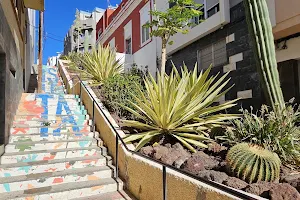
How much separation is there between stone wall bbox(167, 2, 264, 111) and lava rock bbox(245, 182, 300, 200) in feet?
13.8

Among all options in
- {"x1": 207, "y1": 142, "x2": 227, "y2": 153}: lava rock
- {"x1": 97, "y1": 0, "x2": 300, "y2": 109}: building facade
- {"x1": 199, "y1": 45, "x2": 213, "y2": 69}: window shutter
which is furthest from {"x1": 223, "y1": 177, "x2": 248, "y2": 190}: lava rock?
{"x1": 199, "y1": 45, "x2": 213, "y2": 69}: window shutter

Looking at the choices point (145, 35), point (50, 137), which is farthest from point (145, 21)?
point (50, 137)

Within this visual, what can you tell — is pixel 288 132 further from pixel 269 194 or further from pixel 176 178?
pixel 176 178

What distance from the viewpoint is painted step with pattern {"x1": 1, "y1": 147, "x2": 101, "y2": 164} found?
4.77 m

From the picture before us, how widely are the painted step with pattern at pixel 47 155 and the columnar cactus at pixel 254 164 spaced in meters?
3.01

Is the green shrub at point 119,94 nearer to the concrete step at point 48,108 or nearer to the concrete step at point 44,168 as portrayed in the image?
the concrete step at point 48,108

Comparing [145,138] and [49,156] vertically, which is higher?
[145,138]

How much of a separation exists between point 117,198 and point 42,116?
11.3 feet

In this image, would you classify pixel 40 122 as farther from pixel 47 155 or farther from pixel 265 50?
pixel 265 50

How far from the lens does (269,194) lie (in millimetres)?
2689

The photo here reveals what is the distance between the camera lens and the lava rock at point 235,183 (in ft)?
10.1

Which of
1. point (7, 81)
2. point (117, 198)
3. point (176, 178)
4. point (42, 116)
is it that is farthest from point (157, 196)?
point (42, 116)

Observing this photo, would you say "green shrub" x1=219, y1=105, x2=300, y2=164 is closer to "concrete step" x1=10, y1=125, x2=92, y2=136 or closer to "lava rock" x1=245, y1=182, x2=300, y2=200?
"lava rock" x1=245, y1=182, x2=300, y2=200

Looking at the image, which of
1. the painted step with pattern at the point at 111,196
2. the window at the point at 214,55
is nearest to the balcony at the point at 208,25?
the window at the point at 214,55
